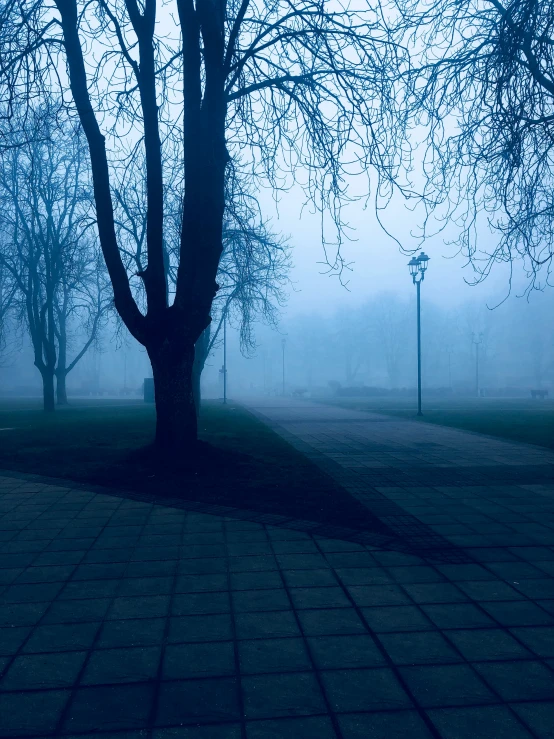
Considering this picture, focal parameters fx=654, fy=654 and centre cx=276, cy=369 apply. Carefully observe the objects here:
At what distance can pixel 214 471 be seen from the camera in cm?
1013

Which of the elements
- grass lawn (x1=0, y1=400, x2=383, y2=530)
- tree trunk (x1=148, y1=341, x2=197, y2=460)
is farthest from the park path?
tree trunk (x1=148, y1=341, x2=197, y2=460)

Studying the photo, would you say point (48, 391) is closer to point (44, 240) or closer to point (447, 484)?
point (44, 240)

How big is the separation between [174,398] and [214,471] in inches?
58.7

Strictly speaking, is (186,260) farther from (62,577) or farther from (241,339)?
(241,339)

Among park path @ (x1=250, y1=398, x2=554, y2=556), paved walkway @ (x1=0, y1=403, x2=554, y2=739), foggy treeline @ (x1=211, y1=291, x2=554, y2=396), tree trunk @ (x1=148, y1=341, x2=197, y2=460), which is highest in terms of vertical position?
foggy treeline @ (x1=211, y1=291, x2=554, y2=396)

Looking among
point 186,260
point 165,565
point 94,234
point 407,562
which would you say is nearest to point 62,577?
point 165,565

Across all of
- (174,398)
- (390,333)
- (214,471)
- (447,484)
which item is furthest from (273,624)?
(390,333)

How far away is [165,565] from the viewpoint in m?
5.45

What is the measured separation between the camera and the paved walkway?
3.05 meters

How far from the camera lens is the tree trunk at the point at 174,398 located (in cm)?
1069

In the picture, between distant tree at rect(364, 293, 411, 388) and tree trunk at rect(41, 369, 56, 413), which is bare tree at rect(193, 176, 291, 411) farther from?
distant tree at rect(364, 293, 411, 388)

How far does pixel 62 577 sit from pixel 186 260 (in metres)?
6.61

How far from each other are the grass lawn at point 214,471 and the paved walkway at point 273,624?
1.83 ft

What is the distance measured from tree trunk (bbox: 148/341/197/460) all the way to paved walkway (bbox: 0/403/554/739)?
3048 mm
